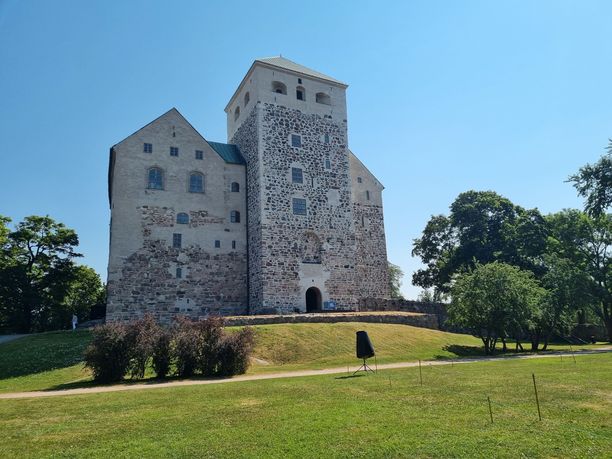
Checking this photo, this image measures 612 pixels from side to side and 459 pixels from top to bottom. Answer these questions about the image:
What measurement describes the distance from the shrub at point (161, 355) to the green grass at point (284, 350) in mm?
1458

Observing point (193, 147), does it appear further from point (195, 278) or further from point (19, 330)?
point (19, 330)

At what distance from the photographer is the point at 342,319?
31000 millimetres

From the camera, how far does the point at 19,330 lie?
1484 inches

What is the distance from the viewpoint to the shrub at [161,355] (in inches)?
744

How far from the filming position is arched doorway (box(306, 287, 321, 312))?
3522cm

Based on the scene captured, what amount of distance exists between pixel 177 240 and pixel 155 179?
16.6ft

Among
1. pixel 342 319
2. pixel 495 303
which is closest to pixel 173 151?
pixel 342 319

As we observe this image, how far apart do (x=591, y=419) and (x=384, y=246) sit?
112 ft

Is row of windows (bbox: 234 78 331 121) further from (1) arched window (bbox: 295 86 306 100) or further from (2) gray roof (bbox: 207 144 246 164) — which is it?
(2) gray roof (bbox: 207 144 246 164)

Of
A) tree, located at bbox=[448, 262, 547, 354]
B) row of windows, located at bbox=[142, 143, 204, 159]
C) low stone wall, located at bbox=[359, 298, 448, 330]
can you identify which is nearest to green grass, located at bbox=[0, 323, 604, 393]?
tree, located at bbox=[448, 262, 547, 354]

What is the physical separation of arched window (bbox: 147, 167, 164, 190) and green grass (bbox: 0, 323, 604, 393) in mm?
11708

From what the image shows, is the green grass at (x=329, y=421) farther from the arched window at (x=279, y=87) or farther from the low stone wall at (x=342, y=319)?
the arched window at (x=279, y=87)

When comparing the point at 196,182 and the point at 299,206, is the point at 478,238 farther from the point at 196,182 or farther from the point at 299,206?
the point at 196,182

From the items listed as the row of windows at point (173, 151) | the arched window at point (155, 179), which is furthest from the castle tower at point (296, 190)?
the arched window at point (155, 179)
